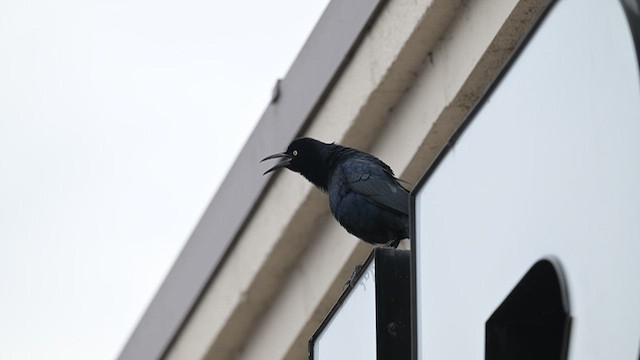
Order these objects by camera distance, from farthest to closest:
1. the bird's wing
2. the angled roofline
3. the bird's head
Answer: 1. the angled roofline
2. the bird's head
3. the bird's wing

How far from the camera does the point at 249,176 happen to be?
12852mm

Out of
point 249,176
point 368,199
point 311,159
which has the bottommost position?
point 249,176

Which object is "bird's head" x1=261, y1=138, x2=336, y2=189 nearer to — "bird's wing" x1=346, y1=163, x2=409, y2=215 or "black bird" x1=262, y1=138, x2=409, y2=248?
"black bird" x1=262, y1=138, x2=409, y2=248

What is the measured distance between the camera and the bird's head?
1015cm

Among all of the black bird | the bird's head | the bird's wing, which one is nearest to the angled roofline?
the bird's head

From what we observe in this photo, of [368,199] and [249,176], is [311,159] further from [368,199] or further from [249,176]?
[249,176]

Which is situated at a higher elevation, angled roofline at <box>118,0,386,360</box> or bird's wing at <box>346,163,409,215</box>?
bird's wing at <box>346,163,409,215</box>

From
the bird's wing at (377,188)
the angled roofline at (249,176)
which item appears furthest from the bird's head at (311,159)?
the angled roofline at (249,176)

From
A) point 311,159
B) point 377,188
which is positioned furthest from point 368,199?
point 311,159

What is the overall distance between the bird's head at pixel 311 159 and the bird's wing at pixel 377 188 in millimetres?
426

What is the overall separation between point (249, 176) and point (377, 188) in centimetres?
334

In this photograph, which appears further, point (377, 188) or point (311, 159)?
point (311, 159)

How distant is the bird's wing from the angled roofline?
6.69ft

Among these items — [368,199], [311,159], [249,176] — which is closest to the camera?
[368,199]
